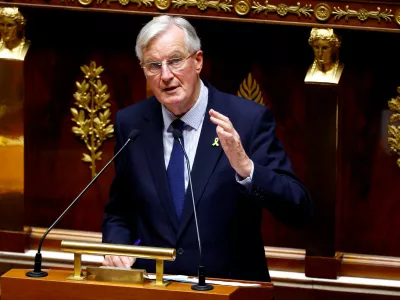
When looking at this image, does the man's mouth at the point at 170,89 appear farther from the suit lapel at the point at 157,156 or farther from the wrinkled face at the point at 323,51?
the wrinkled face at the point at 323,51

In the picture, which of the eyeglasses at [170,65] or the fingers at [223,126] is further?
the eyeglasses at [170,65]

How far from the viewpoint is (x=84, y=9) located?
2.84 m

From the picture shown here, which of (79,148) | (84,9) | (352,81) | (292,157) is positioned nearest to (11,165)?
(79,148)

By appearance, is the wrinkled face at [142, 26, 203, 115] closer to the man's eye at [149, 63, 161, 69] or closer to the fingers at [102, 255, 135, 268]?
the man's eye at [149, 63, 161, 69]

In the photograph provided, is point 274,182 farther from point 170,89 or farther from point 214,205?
point 170,89

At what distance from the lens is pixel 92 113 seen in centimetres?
299

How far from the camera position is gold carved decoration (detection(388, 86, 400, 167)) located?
2.78 metres

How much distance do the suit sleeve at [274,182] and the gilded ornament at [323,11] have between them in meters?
0.61

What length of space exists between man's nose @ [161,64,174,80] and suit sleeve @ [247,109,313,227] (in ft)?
0.64

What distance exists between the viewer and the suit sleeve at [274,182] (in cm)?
198

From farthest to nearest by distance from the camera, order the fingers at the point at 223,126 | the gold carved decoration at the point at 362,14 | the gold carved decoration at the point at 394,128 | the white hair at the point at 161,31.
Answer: the gold carved decoration at the point at 394,128 → the gold carved decoration at the point at 362,14 → the white hair at the point at 161,31 → the fingers at the point at 223,126

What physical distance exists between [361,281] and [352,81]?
1.69 ft

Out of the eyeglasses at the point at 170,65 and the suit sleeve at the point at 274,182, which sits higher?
the eyeglasses at the point at 170,65

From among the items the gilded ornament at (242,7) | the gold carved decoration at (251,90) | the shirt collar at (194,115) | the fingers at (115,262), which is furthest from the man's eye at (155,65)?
the gold carved decoration at (251,90)
